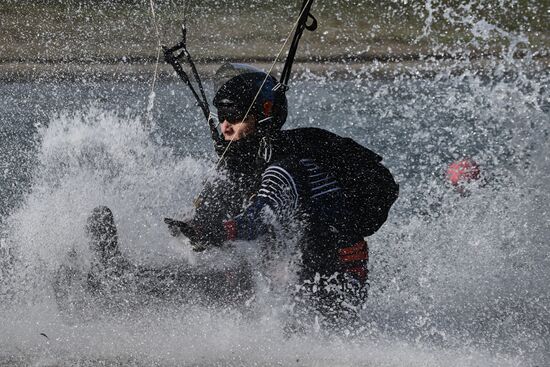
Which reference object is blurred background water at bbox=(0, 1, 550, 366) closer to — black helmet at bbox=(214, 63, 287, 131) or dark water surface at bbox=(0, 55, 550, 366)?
dark water surface at bbox=(0, 55, 550, 366)

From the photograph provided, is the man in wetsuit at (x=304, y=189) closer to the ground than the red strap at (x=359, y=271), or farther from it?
farther from it

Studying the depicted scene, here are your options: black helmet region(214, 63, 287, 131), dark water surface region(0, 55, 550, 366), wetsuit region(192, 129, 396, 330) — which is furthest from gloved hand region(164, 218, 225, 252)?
black helmet region(214, 63, 287, 131)

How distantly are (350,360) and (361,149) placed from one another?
1.17 metres

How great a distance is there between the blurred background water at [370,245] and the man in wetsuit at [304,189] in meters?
0.32

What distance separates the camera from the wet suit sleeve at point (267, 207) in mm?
4961

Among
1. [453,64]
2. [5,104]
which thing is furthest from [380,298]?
[453,64]

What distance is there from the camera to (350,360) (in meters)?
5.41

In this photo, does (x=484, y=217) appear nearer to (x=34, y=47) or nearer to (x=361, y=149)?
(x=361, y=149)

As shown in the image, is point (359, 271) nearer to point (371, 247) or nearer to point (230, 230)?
point (230, 230)

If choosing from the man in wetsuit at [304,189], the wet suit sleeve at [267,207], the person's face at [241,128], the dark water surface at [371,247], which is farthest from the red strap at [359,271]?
the person's face at [241,128]

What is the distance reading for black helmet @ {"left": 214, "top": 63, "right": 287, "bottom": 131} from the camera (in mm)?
5535

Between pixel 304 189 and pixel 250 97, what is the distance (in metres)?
0.67

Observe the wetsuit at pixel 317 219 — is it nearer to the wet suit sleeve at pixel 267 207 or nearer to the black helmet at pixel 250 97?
the wet suit sleeve at pixel 267 207

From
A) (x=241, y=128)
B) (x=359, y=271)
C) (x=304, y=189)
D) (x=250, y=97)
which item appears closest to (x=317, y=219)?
(x=304, y=189)
